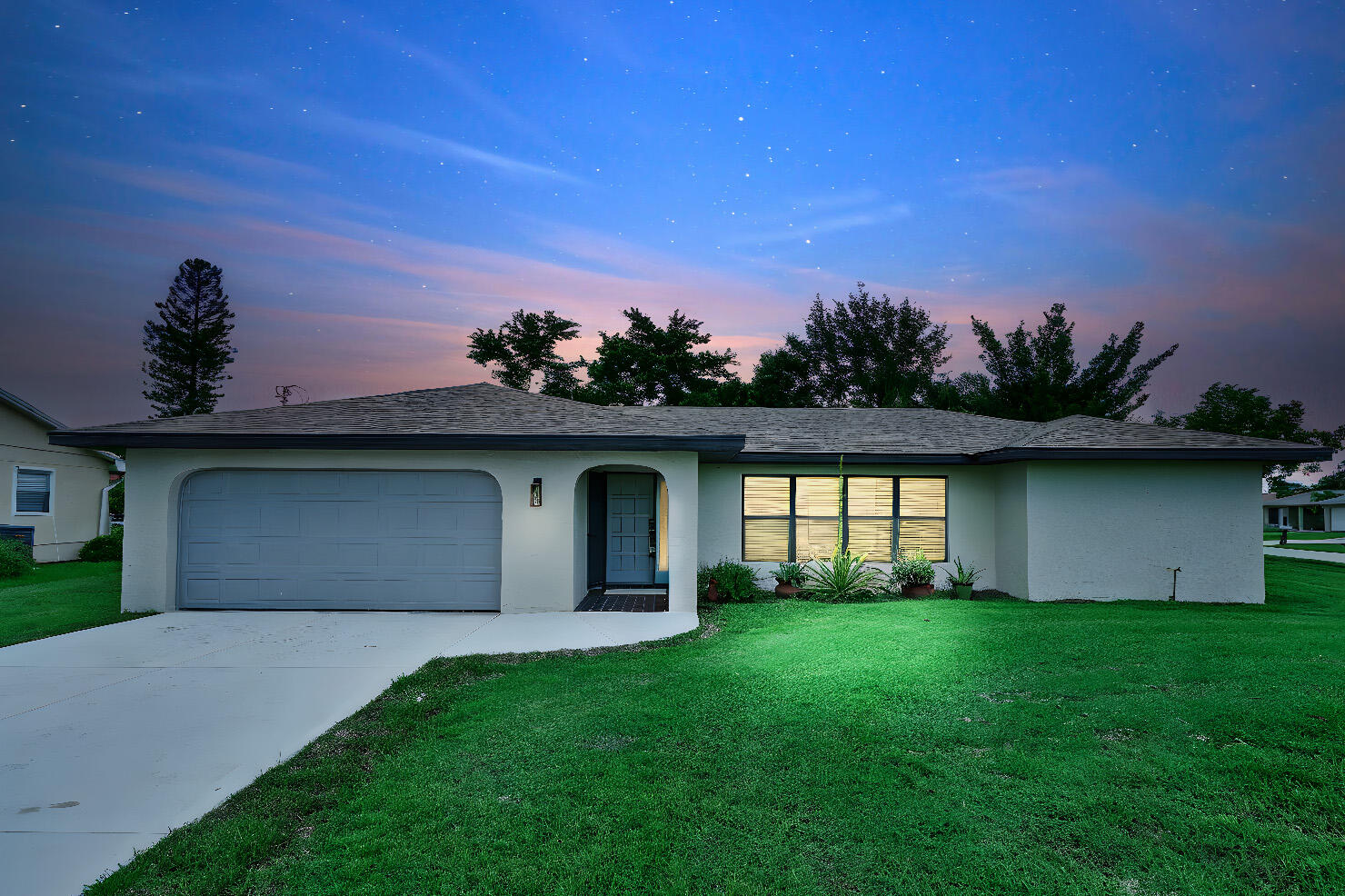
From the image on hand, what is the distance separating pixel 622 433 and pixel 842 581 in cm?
460

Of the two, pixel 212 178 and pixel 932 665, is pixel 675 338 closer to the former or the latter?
pixel 212 178

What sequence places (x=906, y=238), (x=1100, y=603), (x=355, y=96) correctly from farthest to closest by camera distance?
(x=906, y=238)
(x=355, y=96)
(x=1100, y=603)

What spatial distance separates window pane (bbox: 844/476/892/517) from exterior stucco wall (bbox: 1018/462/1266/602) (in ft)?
7.51

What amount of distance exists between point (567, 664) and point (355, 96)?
11.2m

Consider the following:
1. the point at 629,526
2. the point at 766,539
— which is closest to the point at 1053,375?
the point at 766,539

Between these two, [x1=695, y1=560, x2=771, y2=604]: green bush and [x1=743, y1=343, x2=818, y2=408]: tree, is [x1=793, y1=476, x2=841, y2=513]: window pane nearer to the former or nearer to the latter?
[x1=695, y1=560, x2=771, y2=604]: green bush

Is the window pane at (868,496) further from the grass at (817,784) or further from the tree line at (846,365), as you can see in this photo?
the tree line at (846,365)

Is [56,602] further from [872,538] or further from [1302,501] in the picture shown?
[1302,501]

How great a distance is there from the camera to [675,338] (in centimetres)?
2978

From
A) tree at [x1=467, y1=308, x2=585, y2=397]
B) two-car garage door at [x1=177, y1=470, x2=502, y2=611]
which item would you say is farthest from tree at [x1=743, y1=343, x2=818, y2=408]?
two-car garage door at [x1=177, y1=470, x2=502, y2=611]

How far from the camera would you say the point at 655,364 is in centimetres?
2917

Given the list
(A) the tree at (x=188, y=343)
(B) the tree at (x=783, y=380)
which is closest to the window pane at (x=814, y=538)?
(B) the tree at (x=783, y=380)

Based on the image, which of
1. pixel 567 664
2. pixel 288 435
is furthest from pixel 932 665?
pixel 288 435

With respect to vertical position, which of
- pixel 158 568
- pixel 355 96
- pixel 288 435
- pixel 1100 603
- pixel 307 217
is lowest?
pixel 1100 603
